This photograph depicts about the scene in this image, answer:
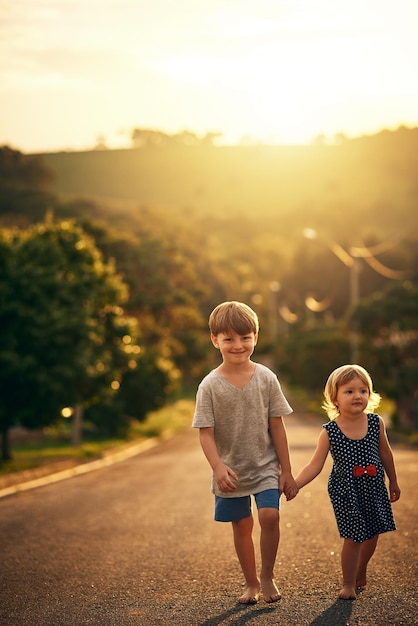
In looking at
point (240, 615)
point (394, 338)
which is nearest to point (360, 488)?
point (240, 615)

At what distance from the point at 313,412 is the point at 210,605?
1994 inches

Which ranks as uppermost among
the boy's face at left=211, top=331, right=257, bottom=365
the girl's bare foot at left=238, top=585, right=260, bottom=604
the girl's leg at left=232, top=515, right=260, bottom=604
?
the boy's face at left=211, top=331, right=257, bottom=365

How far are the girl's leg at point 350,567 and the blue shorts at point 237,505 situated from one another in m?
0.48

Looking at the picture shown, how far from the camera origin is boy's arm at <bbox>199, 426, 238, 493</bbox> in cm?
561

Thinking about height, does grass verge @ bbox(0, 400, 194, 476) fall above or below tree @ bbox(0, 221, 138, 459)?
below

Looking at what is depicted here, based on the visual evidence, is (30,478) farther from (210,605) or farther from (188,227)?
(188,227)

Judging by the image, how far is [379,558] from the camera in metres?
7.11

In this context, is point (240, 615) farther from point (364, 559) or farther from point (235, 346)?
point (235, 346)

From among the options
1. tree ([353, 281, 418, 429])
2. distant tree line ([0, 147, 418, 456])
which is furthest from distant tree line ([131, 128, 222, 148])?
tree ([353, 281, 418, 429])

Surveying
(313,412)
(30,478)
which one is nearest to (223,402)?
(30,478)

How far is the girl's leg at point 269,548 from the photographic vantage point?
18.6ft

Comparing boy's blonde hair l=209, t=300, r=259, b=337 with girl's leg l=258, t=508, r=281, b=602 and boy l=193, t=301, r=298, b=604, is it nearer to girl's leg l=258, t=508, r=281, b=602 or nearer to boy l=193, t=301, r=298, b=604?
boy l=193, t=301, r=298, b=604

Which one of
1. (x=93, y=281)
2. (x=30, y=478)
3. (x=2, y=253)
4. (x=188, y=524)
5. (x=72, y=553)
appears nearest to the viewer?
(x=72, y=553)

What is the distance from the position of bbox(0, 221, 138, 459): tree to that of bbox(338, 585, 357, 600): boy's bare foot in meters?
16.1
